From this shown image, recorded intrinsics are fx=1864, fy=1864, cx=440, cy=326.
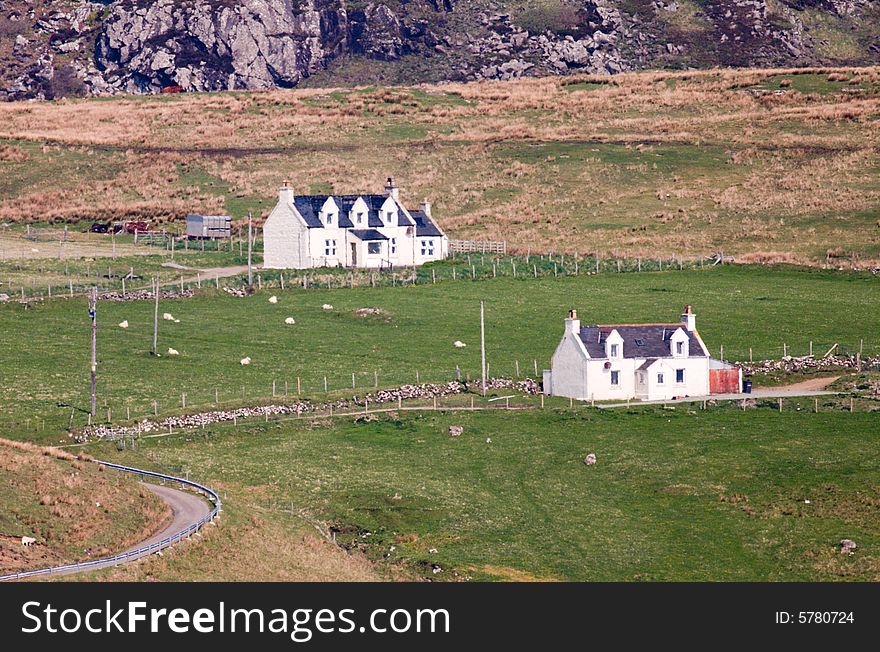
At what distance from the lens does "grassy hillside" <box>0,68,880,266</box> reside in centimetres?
14425

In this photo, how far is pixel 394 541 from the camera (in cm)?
6894

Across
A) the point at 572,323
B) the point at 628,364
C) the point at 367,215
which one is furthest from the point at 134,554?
the point at 367,215

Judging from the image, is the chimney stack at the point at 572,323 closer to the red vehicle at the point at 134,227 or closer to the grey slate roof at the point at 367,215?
the grey slate roof at the point at 367,215

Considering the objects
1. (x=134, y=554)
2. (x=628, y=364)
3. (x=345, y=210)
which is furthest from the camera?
(x=345, y=210)

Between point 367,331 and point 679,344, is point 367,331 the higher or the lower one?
the lower one

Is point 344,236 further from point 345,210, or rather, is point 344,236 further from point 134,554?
point 134,554

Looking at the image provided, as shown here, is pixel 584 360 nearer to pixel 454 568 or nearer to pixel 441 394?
pixel 441 394

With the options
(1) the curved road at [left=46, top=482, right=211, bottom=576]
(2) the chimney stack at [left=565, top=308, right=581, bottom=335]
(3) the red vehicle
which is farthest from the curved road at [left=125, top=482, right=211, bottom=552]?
(3) the red vehicle

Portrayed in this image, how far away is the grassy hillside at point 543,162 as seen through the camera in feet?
473

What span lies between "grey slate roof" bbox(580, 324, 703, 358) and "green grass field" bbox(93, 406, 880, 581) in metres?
4.24

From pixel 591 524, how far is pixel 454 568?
8.29 metres

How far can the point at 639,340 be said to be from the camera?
92.1 m

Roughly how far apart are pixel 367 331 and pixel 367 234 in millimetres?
26965

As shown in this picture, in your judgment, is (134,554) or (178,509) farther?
(178,509)
